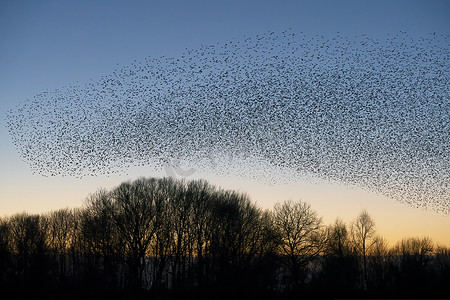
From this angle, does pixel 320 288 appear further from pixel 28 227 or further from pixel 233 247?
pixel 28 227

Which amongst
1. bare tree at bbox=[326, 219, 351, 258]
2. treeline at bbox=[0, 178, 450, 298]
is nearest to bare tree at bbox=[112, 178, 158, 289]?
treeline at bbox=[0, 178, 450, 298]

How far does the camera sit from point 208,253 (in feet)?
204

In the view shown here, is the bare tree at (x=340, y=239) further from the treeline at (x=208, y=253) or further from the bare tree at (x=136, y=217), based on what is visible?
the bare tree at (x=136, y=217)

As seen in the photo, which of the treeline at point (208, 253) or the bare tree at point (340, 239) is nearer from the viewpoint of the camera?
the treeline at point (208, 253)

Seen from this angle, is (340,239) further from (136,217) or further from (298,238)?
(136,217)

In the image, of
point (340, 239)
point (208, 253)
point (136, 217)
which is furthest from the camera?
point (340, 239)

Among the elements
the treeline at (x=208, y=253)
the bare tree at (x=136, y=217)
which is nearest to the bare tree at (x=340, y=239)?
the treeline at (x=208, y=253)

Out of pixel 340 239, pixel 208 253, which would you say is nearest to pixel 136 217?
pixel 208 253

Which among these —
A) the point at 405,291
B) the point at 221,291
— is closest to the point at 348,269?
the point at 405,291

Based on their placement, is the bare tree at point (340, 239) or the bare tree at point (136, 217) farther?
the bare tree at point (340, 239)

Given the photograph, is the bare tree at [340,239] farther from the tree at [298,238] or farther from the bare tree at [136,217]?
the bare tree at [136,217]

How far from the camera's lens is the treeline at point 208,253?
55969 mm

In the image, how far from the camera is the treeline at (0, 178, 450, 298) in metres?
56.0

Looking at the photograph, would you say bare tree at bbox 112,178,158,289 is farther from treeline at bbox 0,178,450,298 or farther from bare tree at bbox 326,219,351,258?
bare tree at bbox 326,219,351,258
